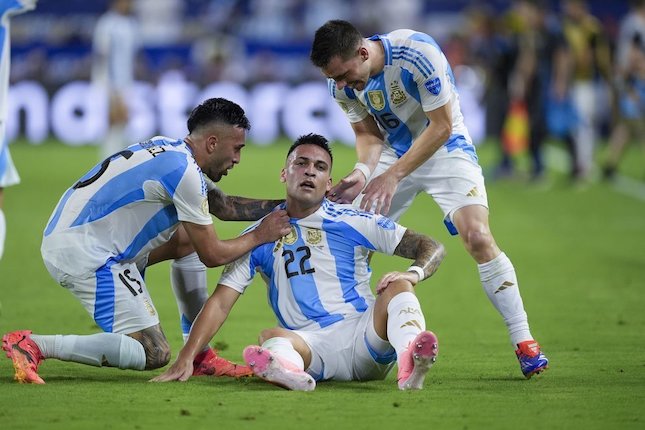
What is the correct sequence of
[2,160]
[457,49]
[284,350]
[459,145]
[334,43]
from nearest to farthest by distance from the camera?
[284,350], [334,43], [459,145], [2,160], [457,49]

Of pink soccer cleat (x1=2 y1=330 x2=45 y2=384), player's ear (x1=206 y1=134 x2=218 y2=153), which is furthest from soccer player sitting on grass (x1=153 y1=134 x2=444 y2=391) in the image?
pink soccer cleat (x1=2 y1=330 x2=45 y2=384)

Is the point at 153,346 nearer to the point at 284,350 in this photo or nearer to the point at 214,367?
the point at 214,367

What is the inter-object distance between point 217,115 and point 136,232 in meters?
0.80

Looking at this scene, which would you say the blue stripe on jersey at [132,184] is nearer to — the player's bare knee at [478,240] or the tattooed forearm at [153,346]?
the tattooed forearm at [153,346]

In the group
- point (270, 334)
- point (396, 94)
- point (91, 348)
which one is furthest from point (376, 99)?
point (91, 348)

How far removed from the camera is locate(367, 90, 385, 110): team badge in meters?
7.34

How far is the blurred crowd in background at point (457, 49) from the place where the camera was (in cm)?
1803

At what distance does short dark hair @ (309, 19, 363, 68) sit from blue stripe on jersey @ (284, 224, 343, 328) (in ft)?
3.85

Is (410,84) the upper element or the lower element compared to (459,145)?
upper

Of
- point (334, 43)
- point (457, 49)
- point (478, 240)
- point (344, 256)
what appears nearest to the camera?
point (344, 256)

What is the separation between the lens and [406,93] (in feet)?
23.9

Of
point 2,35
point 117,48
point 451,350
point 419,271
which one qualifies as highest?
point 117,48

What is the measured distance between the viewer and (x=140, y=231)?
659 cm

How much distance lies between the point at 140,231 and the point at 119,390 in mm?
943
